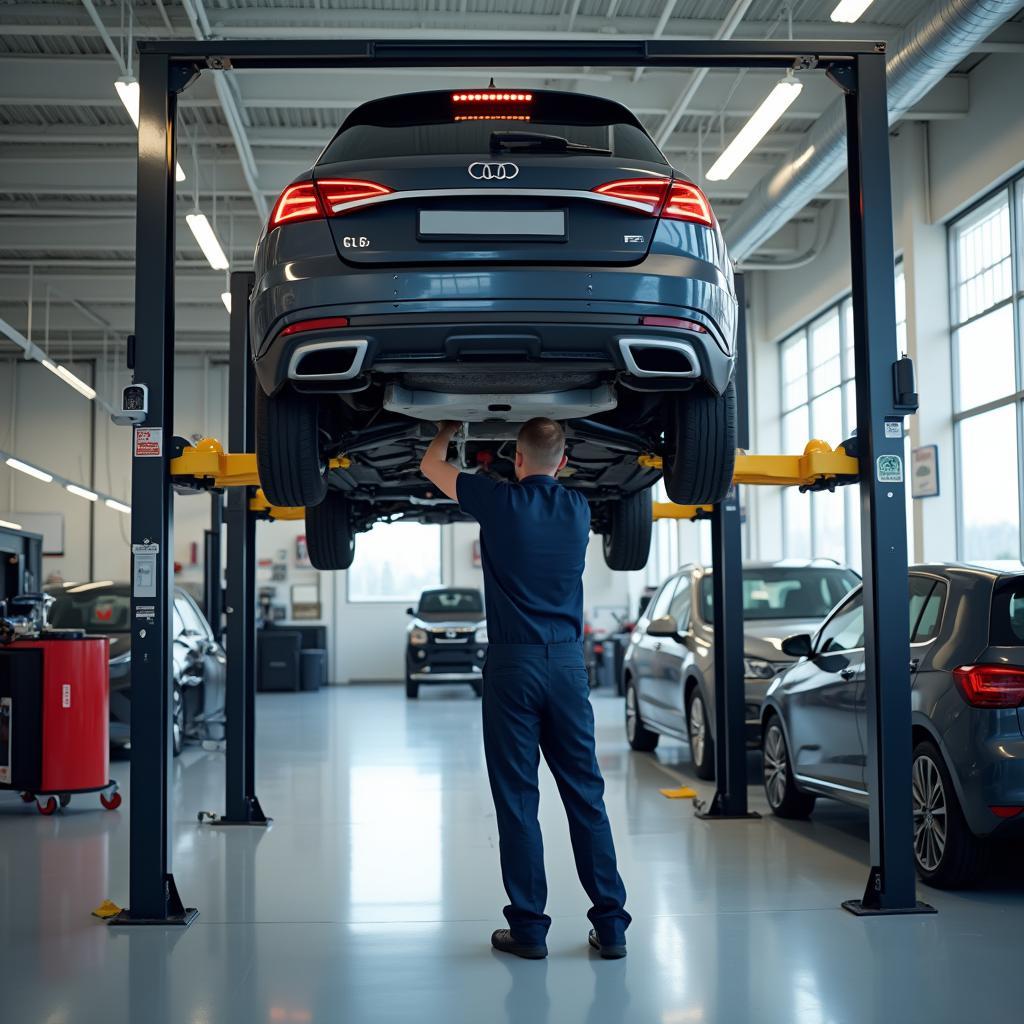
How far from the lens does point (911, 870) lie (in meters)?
4.40

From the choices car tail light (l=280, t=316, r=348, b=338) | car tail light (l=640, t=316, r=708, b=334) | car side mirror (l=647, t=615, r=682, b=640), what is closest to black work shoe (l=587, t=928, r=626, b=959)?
car tail light (l=640, t=316, r=708, b=334)

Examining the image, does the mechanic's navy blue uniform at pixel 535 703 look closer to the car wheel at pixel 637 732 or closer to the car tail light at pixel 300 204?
the car tail light at pixel 300 204

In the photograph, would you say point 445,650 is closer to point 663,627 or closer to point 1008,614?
point 663,627

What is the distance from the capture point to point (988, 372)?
11.4 metres

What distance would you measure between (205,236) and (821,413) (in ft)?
27.6

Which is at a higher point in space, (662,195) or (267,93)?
(267,93)

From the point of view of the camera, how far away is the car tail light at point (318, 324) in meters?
3.54

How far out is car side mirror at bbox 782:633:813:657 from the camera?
587cm

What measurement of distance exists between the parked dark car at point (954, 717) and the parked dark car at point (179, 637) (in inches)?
214

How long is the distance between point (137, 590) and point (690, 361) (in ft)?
7.27

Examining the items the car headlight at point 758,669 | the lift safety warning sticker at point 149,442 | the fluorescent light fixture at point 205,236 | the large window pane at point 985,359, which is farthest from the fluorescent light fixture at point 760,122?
the lift safety warning sticker at point 149,442

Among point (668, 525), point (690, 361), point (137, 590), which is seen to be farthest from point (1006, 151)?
point (668, 525)

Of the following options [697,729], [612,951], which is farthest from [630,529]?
[612,951]

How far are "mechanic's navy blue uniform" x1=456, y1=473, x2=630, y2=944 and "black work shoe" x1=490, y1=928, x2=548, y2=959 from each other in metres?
0.02
